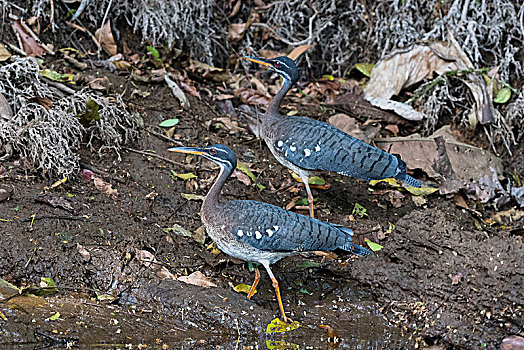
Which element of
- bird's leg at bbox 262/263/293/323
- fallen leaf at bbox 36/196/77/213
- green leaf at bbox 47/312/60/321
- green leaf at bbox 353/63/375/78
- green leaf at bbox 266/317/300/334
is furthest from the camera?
green leaf at bbox 353/63/375/78

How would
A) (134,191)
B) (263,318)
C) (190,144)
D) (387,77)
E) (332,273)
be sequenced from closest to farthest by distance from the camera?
(263,318)
(332,273)
(134,191)
(190,144)
(387,77)

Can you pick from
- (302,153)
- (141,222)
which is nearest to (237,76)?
(302,153)

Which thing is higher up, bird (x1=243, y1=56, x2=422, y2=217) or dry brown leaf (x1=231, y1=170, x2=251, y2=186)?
bird (x1=243, y1=56, x2=422, y2=217)

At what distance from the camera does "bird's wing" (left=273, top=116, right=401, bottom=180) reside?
6527mm

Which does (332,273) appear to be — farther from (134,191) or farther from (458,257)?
Answer: (134,191)

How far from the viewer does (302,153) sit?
6602 mm

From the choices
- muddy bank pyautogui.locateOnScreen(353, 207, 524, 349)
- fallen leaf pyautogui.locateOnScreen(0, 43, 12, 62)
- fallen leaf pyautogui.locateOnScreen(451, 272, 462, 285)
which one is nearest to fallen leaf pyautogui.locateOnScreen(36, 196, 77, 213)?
fallen leaf pyautogui.locateOnScreen(0, 43, 12, 62)

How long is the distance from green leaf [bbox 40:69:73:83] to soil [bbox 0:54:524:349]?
1.09m

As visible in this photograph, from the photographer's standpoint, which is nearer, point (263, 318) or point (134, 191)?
point (263, 318)

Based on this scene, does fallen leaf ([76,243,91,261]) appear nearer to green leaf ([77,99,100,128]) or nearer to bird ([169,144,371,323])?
bird ([169,144,371,323])

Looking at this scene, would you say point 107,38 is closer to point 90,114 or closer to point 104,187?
point 90,114

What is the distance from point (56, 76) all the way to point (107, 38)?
4.03ft

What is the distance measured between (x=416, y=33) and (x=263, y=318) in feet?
17.7

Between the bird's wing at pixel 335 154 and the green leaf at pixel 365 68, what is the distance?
2555 mm
